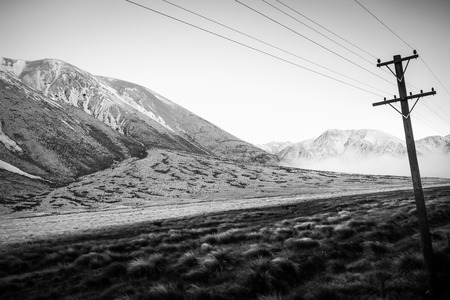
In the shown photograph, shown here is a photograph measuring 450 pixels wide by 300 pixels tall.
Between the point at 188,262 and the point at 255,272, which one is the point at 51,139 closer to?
the point at 188,262

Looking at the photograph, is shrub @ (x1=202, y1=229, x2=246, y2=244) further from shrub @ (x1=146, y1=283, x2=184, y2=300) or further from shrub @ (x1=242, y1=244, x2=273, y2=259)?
shrub @ (x1=146, y1=283, x2=184, y2=300)

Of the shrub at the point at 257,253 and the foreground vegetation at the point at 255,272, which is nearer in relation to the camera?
the foreground vegetation at the point at 255,272

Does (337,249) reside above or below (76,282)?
above

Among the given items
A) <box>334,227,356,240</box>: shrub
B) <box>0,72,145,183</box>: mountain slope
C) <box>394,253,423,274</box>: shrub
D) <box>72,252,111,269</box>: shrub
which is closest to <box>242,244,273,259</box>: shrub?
<box>394,253,423,274</box>: shrub

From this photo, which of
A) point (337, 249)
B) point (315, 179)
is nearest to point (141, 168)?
point (315, 179)

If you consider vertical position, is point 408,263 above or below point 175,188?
above

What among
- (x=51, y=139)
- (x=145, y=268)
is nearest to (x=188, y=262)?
(x=145, y=268)

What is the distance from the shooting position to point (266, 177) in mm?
133125

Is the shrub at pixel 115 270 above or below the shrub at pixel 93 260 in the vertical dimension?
above

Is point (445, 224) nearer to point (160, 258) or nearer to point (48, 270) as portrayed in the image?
point (160, 258)

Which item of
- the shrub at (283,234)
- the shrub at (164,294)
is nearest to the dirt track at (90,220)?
the shrub at (283,234)

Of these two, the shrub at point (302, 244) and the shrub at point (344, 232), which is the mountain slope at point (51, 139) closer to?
the shrub at point (302, 244)

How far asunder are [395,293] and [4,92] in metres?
197

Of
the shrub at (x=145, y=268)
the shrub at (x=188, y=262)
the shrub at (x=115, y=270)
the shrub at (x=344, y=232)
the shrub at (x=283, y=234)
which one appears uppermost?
the shrub at (x=344, y=232)
